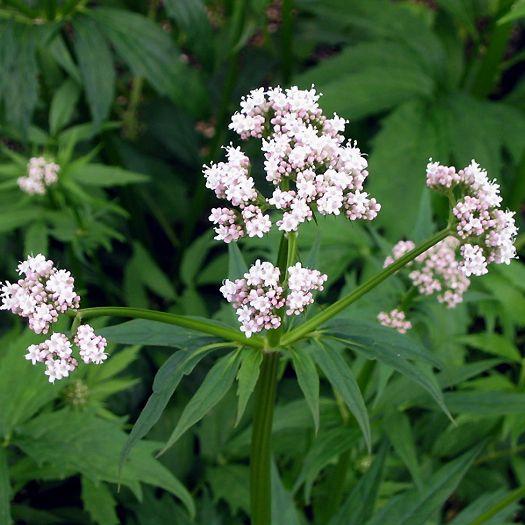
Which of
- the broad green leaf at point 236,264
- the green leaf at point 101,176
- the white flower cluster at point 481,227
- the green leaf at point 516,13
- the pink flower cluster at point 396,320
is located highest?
the green leaf at point 101,176

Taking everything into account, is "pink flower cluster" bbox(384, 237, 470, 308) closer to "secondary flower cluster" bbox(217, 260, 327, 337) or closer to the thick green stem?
the thick green stem

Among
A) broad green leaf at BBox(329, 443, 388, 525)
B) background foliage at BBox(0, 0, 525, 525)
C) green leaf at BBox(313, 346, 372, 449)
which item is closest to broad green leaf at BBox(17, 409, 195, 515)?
background foliage at BBox(0, 0, 525, 525)

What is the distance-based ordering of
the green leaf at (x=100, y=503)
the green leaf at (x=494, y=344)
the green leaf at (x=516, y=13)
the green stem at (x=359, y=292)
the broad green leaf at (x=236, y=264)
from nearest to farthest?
the green stem at (x=359, y=292)
the broad green leaf at (x=236, y=264)
the green leaf at (x=516, y=13)
the green leaf at (x=100, y=503)
the green leaf at (x=494, y=344)

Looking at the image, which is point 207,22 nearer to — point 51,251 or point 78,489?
point 51,251

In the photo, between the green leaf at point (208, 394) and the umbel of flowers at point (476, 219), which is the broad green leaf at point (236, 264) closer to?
the green leaf at point (208, 394)

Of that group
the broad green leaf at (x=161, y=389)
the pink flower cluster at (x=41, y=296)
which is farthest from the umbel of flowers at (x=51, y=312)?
the broad green leaf at (x=161, y=389)

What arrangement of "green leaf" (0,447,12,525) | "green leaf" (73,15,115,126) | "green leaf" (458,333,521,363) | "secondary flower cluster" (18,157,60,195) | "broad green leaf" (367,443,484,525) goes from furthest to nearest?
1. "green leaf" (73,15,115,126)
2. "secondary flower cluster" (18,157,60,195)
3. "green leaf" (458,333,521,363)
4. "broad green leaf" (367,443,484,525)
5. "green leaf" (0,447,12,525)

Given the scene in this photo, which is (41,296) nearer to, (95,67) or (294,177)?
(294,177)
